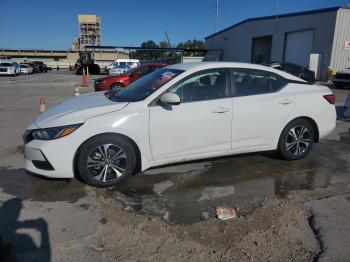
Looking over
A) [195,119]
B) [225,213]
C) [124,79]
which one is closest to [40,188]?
[195,119]

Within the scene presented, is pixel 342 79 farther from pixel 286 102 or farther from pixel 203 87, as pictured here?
pixel 203 87

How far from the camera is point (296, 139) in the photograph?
5250 mm

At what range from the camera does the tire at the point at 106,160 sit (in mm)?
4082

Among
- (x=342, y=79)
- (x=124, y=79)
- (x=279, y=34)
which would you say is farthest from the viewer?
(x=279, y=34)

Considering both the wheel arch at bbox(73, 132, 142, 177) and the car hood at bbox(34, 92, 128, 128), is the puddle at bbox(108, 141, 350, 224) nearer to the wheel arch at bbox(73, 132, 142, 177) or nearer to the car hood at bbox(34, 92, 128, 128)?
the wheel arch at bbox(73, 132, 142, 177)

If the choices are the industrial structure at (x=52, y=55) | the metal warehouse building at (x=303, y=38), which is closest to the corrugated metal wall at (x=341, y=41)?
the metal warehouse building at (x=303, y=38)

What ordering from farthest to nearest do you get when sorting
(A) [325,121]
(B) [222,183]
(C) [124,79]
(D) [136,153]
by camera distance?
1. (C) [124,79]
2. (A) [325,121]
3. (B) [222,183]
4. (D) [136,153]

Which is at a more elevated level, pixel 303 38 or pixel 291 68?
pixel 303 38

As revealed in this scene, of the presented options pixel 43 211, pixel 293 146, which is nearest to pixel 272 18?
pixel 293 146

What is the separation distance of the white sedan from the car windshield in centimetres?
2

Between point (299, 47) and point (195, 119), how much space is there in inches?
1059

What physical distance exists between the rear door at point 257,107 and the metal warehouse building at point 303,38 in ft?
72.6

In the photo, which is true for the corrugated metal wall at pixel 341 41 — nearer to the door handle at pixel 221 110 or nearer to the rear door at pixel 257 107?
the rear door at pixel 257 107

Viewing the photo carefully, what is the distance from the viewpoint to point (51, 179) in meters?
4.51
